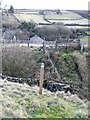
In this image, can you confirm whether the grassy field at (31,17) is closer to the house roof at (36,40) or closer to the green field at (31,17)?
the green field at (31,17)

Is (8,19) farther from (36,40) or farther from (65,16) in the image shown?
(65,16)

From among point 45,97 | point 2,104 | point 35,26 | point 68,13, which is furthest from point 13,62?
point 68,13

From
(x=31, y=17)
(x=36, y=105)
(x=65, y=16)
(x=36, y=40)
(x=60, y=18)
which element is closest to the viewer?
(x=36, y=105)

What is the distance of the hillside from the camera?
6.68m

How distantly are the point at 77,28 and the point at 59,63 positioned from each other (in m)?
12.8

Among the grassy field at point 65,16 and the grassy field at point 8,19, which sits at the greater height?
the grassy field at point 8,19

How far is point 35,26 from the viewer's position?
117 ft

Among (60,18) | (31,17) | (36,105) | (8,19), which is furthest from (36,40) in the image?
(36,105)

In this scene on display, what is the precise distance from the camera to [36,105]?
7.19 meters

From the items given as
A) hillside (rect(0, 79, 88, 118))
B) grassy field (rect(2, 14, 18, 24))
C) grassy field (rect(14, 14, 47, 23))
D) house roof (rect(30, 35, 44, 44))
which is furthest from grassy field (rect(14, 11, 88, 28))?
hillside (rect(0, 79, 88, 118))

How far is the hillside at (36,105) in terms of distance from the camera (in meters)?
→ 6.68

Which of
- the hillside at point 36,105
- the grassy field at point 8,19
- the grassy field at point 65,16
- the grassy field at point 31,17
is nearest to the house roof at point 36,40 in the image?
the grassy field at point 8,19

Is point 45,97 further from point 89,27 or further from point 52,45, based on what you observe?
point 89,27

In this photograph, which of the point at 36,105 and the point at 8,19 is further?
the point at 8,19
